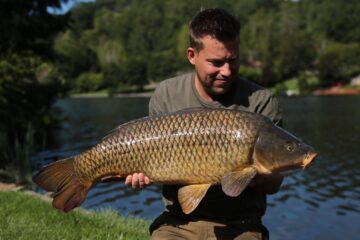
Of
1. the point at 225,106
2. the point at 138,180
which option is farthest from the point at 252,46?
the point at 138,180

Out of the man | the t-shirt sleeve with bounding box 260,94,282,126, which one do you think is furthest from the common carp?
the t-shirt sleeve with bounding box 260,94,282,126

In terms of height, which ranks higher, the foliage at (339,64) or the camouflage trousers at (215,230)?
the camouflage trousers at (215,230)

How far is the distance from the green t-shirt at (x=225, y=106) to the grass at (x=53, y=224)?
5.59ft

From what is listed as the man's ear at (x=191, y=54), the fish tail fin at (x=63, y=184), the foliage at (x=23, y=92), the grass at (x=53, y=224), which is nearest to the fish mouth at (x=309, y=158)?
the man's ear at (x=191, y=54)

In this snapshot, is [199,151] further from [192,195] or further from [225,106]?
[225,106]

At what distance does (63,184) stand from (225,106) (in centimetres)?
104

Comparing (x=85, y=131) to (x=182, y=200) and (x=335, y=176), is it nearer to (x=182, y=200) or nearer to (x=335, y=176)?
(x=335, y=176)

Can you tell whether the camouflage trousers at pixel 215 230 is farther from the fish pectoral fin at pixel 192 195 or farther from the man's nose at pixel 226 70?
the man's nose at pixel 226 70

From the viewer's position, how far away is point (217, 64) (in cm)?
292

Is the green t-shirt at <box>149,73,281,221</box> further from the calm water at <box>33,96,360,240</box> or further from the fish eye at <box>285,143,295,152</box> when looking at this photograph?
the calm water at <box>33,96,360,240</box>

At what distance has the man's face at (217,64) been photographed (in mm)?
2896

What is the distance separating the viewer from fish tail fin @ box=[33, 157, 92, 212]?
9.65 feet

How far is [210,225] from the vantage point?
10.0ft

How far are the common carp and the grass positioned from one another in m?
1.82
